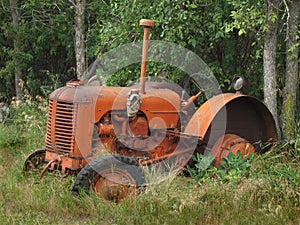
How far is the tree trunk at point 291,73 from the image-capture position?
20.9 ft

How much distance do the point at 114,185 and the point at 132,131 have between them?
2.41 ft

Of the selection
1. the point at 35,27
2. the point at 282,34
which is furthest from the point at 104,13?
the point at 282,34

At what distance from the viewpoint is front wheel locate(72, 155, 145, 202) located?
470cm

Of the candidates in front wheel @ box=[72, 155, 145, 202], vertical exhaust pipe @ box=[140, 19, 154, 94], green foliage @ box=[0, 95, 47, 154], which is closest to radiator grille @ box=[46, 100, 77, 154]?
front wheel @ box=[72, 155, 145, 202]

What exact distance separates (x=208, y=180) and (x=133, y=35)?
3812 mm

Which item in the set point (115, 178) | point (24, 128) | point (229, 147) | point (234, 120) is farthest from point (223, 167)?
point (24, 128)

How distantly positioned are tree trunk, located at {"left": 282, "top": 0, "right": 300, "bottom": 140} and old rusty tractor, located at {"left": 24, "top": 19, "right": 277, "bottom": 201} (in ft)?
2.09

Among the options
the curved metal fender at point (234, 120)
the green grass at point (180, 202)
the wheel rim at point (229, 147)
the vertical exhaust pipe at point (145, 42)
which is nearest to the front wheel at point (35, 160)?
the green grass at point (180, 202)

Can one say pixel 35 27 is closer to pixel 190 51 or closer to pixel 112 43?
pixel 112 43

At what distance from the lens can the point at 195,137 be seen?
531 centimetres

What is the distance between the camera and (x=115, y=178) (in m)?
4.77

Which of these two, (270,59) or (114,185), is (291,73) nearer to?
(270,59)

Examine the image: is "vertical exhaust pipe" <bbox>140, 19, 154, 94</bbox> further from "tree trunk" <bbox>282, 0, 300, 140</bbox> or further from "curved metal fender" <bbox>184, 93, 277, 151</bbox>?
"tree trunk" <bbox>282, 0, 300, 140</bbox>

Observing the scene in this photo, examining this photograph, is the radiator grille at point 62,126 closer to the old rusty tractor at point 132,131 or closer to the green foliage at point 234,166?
the old rusty tractor at point 132,131
